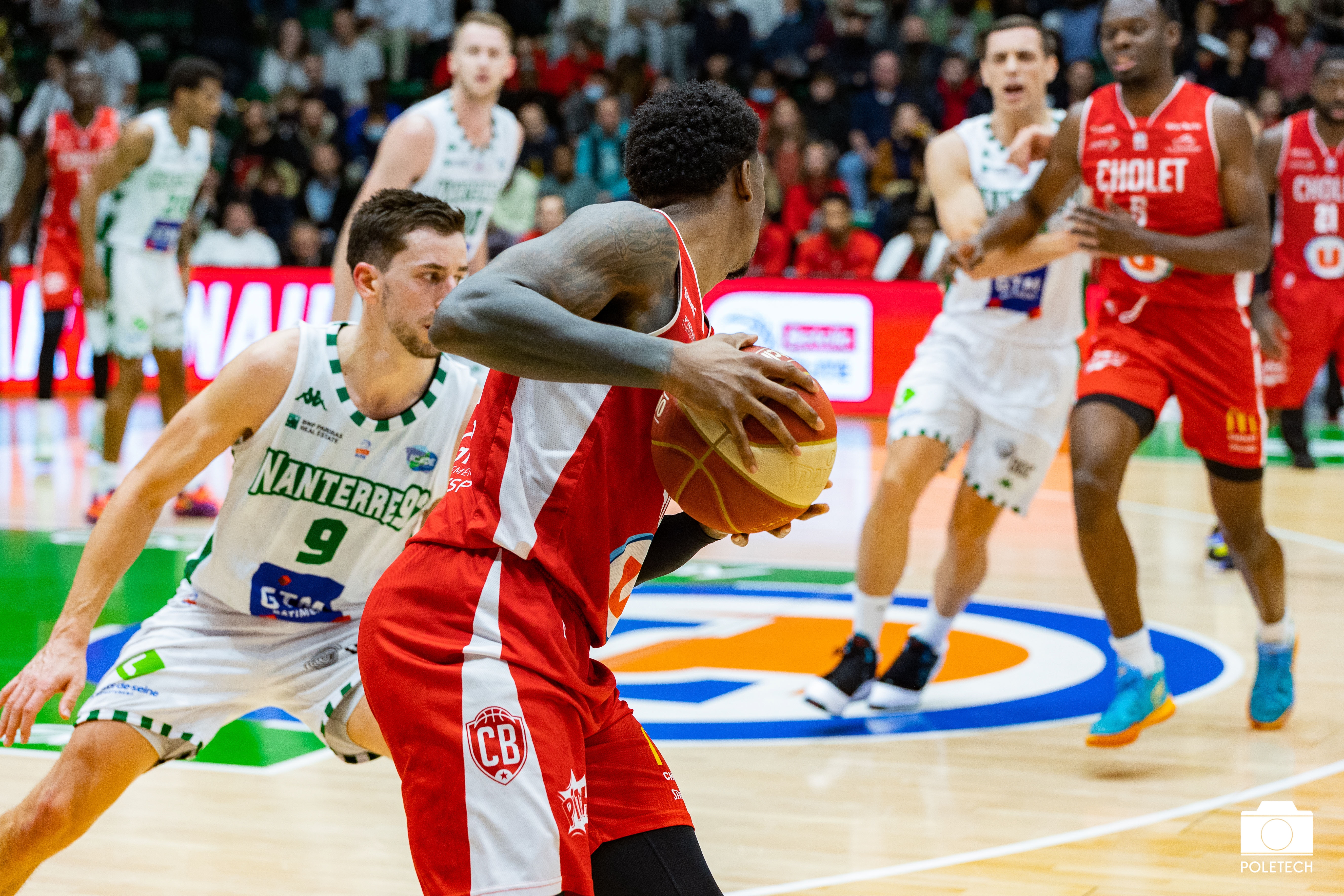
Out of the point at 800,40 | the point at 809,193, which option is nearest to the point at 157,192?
the point at 809,193

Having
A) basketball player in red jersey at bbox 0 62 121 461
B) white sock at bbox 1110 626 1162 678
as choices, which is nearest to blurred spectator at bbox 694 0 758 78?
basketball player in red jersey at bbox 0 62 121 461

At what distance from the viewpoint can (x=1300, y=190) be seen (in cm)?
873

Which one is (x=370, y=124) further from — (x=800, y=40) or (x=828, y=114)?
(x=828, y=114)

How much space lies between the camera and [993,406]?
5227 millimetres

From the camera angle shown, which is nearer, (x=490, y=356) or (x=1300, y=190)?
(x=490, y=356)

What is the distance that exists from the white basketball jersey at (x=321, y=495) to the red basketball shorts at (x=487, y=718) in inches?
39.9

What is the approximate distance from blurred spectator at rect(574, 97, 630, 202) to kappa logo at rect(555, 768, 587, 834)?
12945 mm

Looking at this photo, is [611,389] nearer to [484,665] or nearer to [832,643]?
[484,665]

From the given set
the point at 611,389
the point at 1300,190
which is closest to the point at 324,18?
the point at 1300,190

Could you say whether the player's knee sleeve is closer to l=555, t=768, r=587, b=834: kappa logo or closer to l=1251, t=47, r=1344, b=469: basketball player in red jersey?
l=555, t=768, r=587, b=834: kappa logo

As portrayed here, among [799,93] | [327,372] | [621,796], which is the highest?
[799,93]

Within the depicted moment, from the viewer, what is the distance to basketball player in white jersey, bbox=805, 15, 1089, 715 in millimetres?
5059

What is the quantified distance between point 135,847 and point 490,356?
2.33 m

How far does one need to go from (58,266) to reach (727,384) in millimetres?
10540
